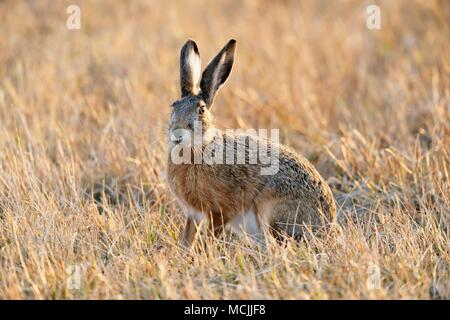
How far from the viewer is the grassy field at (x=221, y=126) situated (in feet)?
13.8

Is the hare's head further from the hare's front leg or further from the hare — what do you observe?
the hare's front leg

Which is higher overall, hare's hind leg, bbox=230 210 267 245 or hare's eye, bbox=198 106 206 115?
hare's eye, bbox=198 106 206 115

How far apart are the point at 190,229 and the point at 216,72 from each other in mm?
1118

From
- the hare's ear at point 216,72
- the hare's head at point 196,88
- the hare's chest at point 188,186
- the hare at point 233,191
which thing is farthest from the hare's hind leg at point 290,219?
the hare's ear at point 216,72

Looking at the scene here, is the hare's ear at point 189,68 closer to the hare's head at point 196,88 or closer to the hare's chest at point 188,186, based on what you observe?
the hare's head at point 196,88

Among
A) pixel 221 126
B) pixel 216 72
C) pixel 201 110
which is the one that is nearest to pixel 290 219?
pixel 201 110

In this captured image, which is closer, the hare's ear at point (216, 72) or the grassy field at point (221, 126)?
the grassy field at point (221, 126)

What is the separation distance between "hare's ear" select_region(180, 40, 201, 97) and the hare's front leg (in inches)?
34.6

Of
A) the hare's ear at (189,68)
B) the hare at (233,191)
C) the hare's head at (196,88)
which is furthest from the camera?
the hare's ear at (189,68)

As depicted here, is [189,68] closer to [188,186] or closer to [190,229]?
[188,186]

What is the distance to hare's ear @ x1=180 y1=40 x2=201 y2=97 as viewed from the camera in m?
5.23

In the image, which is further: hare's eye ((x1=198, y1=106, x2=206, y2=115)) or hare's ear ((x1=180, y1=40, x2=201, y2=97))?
hare's ear ((x1=180, y1=40, x2=201, y2=97))

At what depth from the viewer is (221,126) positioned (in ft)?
24.0

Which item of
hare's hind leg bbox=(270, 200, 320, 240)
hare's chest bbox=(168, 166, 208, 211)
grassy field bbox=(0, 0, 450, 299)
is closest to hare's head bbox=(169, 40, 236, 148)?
hare's chest bbox=(168, 166, 208, 211)
